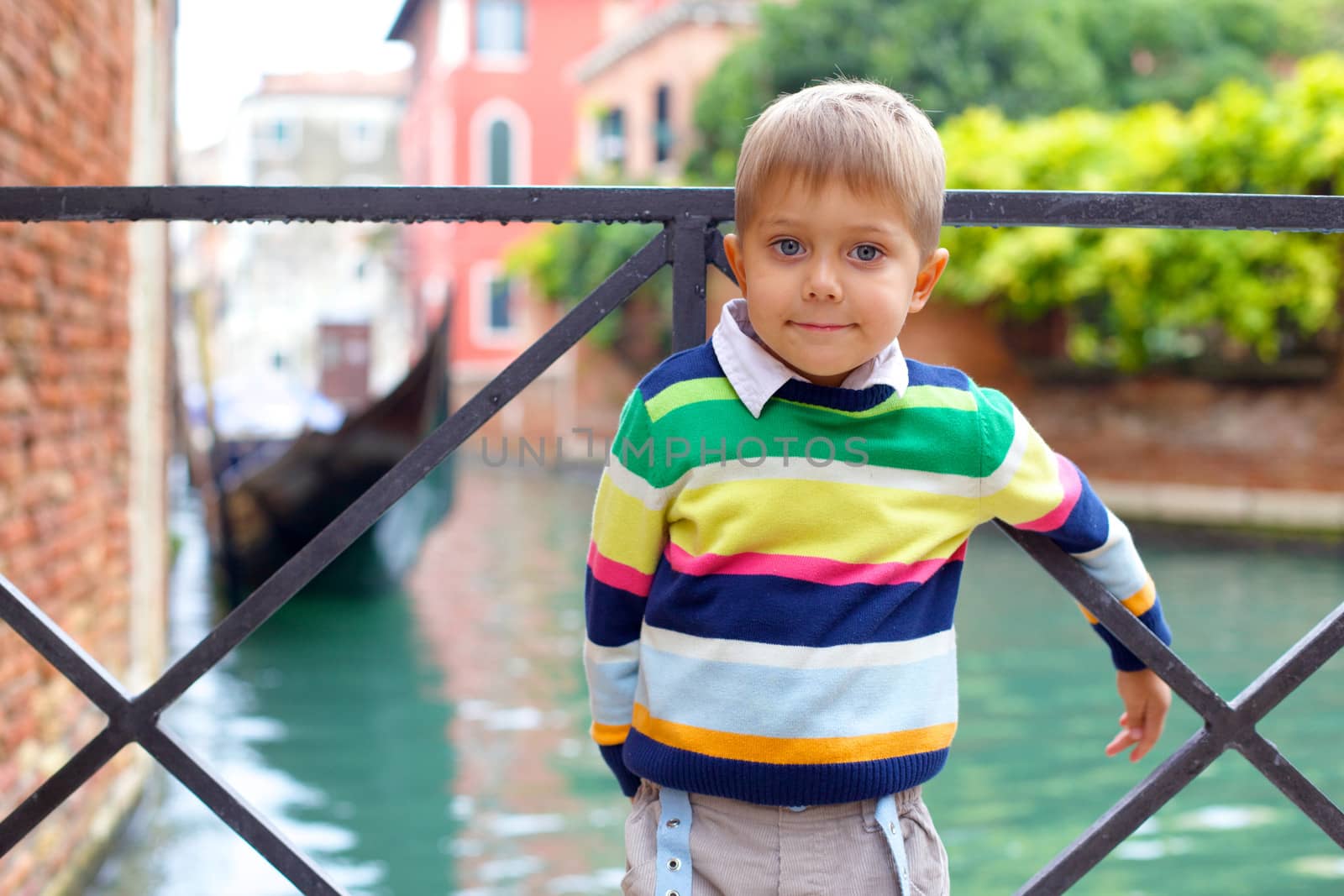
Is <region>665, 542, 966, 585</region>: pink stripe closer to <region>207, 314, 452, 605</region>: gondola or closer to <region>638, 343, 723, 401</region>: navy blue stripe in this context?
<region>638, 343, 723, 401</region>: navy blue stripe

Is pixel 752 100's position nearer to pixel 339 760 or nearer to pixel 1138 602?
pixel 339 760

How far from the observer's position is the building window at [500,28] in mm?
20812

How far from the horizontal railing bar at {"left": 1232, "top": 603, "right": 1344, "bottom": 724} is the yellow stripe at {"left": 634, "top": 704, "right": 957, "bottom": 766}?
0.79 feet

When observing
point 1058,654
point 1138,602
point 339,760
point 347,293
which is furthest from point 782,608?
point 347,293

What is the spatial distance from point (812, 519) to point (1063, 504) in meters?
0.19

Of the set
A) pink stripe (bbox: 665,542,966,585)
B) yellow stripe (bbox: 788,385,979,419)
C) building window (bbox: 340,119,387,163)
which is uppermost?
yellow stripe (bbox: 788,385,979,419)

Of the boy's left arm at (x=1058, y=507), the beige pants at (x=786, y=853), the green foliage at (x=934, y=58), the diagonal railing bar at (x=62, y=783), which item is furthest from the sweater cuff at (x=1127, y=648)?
the green foliage at (x=934, y=58)

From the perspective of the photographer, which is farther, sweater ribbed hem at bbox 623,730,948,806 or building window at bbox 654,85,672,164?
building window at bbox 654,85,672,164

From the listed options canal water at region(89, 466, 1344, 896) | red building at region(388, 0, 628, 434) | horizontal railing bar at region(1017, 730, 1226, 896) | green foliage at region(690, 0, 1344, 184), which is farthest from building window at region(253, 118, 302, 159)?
horizontal railing bar at region(1017, 730, 1226, 896)

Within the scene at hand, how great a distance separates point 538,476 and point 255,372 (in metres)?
20.3

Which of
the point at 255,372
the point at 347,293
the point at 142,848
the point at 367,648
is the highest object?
the point at 142,848

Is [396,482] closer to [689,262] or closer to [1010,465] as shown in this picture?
[689,262]

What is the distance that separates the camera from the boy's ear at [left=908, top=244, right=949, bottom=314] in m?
0.90

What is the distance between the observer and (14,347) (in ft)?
7.00
